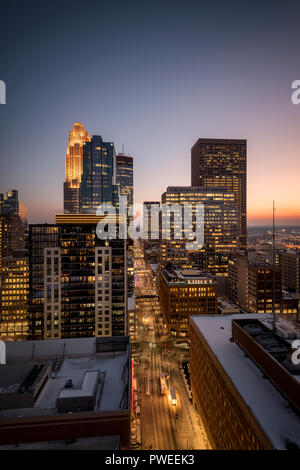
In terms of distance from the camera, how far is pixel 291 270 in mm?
138875

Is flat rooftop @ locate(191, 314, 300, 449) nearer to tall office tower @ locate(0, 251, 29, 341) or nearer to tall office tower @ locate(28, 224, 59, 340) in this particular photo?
tall office tower @ locate(28, 224, 59, 340)

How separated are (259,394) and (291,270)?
129697mm

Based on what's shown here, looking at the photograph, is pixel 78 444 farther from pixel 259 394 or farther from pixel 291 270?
pixel 291 270

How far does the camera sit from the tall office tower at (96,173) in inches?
6757

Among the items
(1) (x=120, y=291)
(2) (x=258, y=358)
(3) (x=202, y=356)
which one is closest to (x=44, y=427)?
(2) (x=258, y=358)

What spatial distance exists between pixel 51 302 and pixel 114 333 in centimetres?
2088

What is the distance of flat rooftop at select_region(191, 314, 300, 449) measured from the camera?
912 inches

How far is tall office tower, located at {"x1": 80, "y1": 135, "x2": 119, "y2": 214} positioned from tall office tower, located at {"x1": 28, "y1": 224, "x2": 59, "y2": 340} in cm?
9955

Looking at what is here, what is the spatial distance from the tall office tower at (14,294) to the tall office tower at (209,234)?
78086mm

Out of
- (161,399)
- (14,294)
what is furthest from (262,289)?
(14,294)

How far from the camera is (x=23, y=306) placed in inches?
4368

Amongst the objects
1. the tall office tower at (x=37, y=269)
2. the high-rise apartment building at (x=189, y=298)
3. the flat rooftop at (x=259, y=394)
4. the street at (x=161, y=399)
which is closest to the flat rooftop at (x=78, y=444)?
the flat rooftop at (x=259, y=394)

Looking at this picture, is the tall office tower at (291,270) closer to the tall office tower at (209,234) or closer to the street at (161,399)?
the tall office tower at (209,234)

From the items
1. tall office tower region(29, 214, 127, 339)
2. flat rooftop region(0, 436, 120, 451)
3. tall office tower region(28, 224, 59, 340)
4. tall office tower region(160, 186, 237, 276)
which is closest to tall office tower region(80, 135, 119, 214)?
tall office tower region(160, 186, 237, 276)
